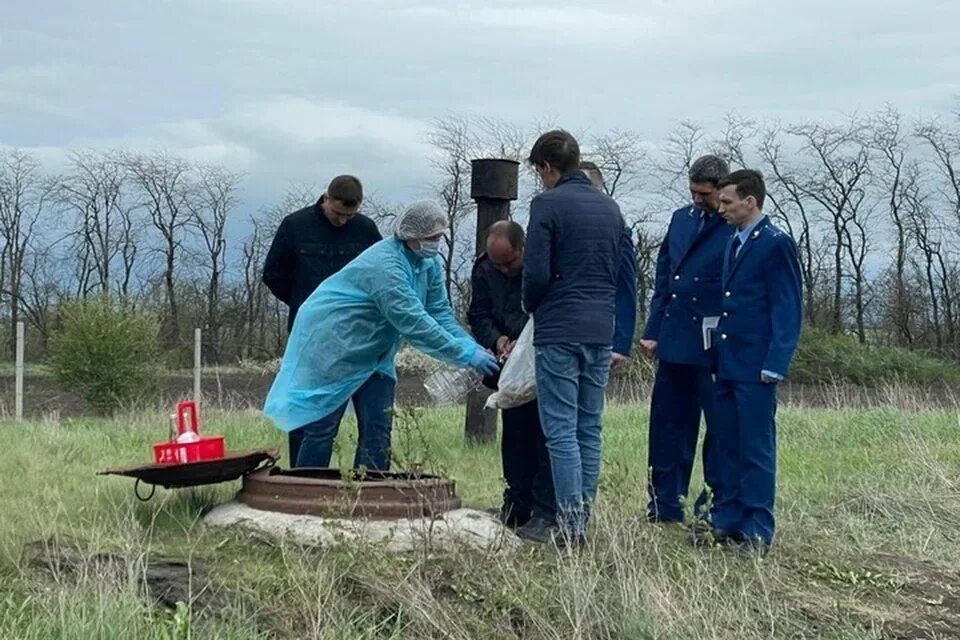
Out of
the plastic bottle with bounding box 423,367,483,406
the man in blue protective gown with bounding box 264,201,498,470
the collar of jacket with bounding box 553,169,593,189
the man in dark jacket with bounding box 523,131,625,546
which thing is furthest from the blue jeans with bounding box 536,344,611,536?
the plastic bottle with bounding box 423,367,483,406

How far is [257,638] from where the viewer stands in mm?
4172

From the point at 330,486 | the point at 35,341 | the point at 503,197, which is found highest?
the point at 503,197

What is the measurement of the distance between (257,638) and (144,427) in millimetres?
6601

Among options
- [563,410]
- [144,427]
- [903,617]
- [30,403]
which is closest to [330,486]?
[563,410]

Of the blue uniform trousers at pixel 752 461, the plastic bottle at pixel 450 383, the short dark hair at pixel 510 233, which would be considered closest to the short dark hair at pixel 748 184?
the blue uniform trousers at pixel 752 461

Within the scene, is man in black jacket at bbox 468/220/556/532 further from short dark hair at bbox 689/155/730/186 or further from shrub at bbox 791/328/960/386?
shrub at bbox 791/328/960/386

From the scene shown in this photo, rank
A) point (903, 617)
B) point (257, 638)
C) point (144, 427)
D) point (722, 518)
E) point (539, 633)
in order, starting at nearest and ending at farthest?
point (257, 638) < point (539, 633) < point (903, 617) < point (722, 518) < point (144, 427)

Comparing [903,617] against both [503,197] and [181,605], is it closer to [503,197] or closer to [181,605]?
[181,605]

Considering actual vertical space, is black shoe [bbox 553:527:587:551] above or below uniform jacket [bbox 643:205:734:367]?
below

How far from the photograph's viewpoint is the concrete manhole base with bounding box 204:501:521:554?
5.09 metres

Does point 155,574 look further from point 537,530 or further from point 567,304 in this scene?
point 567,304

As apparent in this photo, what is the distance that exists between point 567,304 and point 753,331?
2.94 feet

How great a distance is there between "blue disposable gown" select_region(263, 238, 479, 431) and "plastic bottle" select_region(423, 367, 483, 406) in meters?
0.33

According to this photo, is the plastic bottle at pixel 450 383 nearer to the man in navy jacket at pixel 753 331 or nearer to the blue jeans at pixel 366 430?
the blue jeans at pixel 366 430
